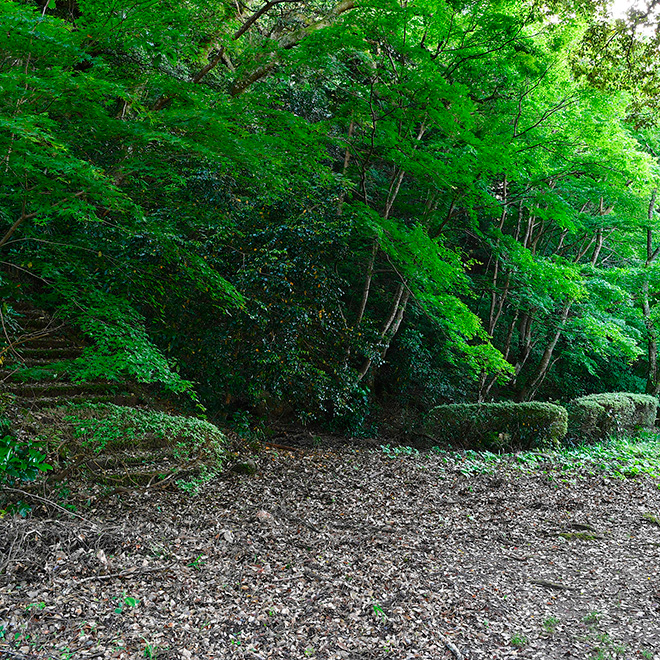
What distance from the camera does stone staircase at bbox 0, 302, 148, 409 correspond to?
4570 millimetres

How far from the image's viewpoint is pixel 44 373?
4.32 metres

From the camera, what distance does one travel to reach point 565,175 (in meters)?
8.95

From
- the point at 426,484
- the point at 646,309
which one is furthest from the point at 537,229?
the point at 426,484

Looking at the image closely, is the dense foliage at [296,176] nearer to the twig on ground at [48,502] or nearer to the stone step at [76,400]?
the stone step at [76,400]

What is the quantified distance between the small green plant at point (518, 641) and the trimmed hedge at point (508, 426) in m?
4.86

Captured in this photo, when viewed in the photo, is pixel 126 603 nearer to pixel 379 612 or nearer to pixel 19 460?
pixel 19 460

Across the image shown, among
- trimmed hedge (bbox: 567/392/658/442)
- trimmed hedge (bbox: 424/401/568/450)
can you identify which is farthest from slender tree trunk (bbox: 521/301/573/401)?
trimmed hedge (bbox: 424/401/568/450)

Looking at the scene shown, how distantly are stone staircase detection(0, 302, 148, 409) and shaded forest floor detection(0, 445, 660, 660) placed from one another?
1.12m

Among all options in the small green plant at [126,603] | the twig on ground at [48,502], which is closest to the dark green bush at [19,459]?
the twig on ground at [48,502]

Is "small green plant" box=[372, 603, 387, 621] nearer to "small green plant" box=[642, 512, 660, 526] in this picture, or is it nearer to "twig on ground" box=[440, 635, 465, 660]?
"twig on ground" box=[440, 635, 465, 660]

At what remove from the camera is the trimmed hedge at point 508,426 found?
25.9ft

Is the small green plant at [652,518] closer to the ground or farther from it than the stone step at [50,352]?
farther from it

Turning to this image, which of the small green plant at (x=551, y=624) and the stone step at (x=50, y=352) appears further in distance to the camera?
the stone step at (x=50, y=352)

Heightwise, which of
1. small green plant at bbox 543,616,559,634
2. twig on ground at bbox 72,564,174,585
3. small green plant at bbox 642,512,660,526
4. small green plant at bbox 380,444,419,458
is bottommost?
small green plant at bbox 380,444,419,458
